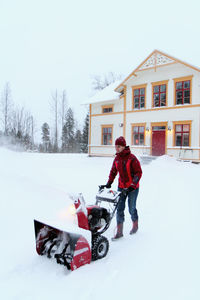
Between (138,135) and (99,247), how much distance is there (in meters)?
15.2

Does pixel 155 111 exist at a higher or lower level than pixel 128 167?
higher

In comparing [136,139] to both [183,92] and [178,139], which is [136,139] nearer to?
[178,139]

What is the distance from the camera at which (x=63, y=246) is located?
2.91 meters

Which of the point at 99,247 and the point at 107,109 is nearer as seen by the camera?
the point at 99,247

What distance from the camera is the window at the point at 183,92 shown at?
1552cm

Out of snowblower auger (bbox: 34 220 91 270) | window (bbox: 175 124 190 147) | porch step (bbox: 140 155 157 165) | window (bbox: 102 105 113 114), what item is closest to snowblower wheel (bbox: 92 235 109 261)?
snowblower auger (bbox: 34 220 91 270)

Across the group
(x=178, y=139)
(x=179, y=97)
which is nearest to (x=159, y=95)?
(x=179, y=97)

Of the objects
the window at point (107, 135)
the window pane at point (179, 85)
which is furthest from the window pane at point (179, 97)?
the window at point (107, 135)

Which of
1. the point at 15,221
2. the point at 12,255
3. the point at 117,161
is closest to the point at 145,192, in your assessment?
the point at 117,161

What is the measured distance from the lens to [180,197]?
693cm

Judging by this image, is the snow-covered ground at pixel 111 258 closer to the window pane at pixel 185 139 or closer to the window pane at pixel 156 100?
the window pane at pixel 185 139

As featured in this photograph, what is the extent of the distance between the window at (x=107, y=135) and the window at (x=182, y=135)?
19.6 feet

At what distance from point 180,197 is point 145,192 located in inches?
51.5

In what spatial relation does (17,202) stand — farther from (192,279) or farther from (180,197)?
(180,197)
